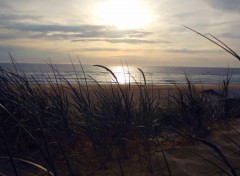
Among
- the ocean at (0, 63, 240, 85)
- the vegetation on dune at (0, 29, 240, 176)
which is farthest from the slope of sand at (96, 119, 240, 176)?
the ocean at (0, 63, 240, 85)

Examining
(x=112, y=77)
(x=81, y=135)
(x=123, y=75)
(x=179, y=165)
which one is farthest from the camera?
(x=123, y=75)

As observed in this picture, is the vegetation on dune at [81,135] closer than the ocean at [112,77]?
Yes

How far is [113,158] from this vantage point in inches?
103

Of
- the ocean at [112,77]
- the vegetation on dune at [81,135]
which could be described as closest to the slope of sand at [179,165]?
the vegetation on dune at [81,135]

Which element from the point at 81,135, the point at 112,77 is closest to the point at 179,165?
the point at 81,135

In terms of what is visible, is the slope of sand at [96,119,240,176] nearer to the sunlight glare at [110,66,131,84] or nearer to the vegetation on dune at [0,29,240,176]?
the vegetation on dune at [0,29,240,176]

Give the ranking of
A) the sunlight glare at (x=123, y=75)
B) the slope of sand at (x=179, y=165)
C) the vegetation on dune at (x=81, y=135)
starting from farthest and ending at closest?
the sunlight glare at (x=123, y=75) < the vegetation on dune at (x=81, y=135) < the slope of sand at (x=179, y=165)

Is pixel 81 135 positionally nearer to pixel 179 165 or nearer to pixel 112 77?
pixel 179 165

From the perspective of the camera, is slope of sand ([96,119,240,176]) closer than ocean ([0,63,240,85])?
Yes

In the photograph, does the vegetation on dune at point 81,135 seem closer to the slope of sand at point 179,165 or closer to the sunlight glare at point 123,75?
the slope of sand at point 179,165

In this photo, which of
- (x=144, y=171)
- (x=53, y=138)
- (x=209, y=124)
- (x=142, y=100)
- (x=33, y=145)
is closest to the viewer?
(x=144, y=171)

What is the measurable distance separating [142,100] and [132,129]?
0.51m

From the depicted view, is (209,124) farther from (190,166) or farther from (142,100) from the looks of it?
(190,166)

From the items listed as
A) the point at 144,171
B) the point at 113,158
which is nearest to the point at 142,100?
the point at 113,158
